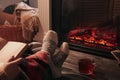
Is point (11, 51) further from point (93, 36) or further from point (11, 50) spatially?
point (93, 36)

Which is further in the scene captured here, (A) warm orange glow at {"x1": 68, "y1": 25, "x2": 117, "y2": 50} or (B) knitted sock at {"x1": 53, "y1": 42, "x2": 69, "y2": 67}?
(A) warm orange glow at {"x1": 68, "y1": 25, "x2": 117, "y2": 50}

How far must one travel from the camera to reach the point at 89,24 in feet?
6.95

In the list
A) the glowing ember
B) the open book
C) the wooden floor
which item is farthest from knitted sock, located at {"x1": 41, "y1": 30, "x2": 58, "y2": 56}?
the glowing ember

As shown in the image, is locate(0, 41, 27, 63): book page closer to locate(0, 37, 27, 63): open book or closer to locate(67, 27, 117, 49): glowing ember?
locate(0, 37, 27, 63): open book

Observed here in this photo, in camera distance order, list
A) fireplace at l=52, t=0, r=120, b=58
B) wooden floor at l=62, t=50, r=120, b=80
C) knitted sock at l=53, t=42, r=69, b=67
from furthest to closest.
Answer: fireplace at l=52, t=0, r=120, b=58 → wooden floor at l=62, t=50, r=120, b=80 → knitted sock at l=53, t=42, r=69, b=67

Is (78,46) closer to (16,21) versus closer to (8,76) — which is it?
(16,21)

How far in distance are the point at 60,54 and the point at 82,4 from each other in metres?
0.70

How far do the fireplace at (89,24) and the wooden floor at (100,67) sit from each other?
8 centimetres

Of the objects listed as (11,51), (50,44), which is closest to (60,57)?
(50,44)

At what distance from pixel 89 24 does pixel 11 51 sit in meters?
0.85

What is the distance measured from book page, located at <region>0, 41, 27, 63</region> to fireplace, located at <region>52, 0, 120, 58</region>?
67cm

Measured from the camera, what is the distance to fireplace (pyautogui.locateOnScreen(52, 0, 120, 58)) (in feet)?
6.48

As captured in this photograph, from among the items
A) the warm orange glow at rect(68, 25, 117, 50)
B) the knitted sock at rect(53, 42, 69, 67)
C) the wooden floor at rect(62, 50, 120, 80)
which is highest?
the warm orange glow at rect(68, 25, 117, 50)

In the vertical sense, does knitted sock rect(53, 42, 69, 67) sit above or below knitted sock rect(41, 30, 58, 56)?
below
